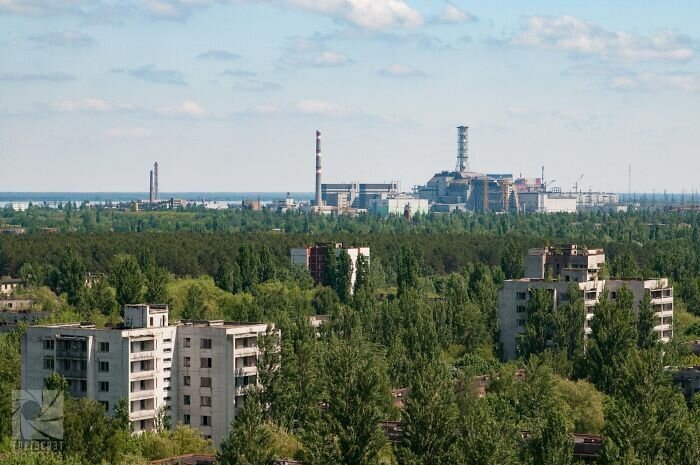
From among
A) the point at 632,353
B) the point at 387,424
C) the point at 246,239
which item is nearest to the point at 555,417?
the point at 387,424

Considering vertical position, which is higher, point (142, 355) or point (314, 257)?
point (142, 355)

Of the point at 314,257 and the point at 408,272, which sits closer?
the point at 408,272

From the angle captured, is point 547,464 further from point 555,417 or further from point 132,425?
point 132,425

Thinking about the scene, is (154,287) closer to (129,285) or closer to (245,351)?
(129,285)

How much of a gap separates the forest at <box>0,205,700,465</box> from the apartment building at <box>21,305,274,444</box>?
1.14 m

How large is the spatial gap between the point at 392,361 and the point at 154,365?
19470 mm

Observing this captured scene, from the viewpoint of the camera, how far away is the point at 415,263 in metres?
119

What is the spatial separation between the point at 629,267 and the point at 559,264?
17.8ft

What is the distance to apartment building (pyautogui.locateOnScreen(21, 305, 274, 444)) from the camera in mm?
62094

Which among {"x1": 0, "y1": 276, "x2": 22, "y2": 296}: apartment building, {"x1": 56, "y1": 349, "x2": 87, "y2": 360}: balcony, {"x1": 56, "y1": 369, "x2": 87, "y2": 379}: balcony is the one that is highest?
{"x1": 56, "y1": 349, "x2": 87, "y2": 360}: balcony

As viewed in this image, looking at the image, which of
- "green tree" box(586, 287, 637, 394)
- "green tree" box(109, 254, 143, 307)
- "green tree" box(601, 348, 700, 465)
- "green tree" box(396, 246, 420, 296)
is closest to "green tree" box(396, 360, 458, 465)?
"green tree" box(601, 348, 700, 465)

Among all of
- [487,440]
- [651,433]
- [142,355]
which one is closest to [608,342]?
[651,433]

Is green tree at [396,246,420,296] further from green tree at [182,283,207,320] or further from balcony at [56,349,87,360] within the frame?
balcony at [56,349,87,360]

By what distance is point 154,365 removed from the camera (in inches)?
2475
